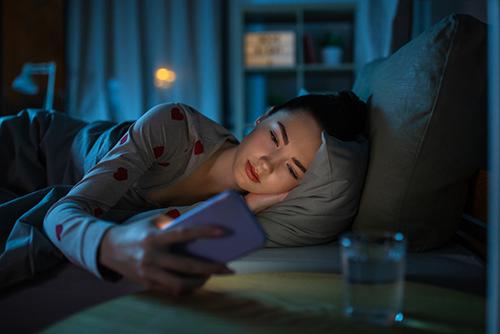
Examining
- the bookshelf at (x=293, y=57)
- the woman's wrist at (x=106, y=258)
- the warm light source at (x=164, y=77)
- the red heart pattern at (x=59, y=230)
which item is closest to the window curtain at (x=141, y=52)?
the warm light source at (x=164, y=77)

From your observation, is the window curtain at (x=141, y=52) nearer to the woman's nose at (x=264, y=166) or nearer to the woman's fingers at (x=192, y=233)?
the woman's nose at (x=264, y=166)

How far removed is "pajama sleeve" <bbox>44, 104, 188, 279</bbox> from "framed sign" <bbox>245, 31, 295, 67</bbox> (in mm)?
2288

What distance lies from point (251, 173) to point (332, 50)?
2.52 metres

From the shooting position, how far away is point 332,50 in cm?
353

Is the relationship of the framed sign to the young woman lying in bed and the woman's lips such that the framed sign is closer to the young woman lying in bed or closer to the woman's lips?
the young woman lying in bed

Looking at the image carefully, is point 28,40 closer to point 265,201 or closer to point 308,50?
point 308,50

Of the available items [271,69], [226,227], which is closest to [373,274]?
[226,227]

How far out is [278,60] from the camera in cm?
354

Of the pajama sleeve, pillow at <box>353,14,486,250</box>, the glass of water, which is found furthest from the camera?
pillow at <box>353,14,486,250</box>

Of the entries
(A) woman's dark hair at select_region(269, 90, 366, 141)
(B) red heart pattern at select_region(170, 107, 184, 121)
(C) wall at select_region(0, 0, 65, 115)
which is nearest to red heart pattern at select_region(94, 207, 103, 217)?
(B) red heart pattern at select_region(170, 107, 184, 121)

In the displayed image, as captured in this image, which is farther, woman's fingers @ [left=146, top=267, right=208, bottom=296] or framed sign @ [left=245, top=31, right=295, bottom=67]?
framed sign @ [left=245, top=31, right=295, bottom=67]

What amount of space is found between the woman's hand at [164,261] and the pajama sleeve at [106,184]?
97mm

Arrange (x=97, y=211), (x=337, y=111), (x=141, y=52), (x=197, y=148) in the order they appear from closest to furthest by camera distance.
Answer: (x=97, y=211)
(x=337, y=111)
(x=197, y=148)
(x=141, y=52)

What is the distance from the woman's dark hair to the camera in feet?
4.07
